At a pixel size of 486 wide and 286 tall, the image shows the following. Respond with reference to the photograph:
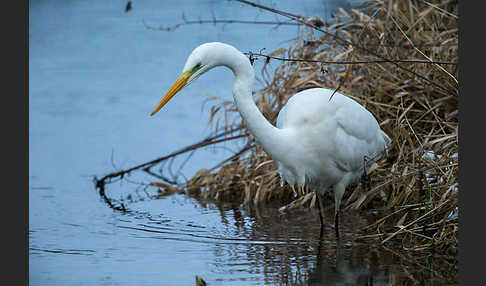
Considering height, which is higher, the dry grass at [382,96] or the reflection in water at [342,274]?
the dry grass at [382,96]

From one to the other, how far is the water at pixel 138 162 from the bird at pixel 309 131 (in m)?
0.30

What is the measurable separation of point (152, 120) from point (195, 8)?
10.5 ft

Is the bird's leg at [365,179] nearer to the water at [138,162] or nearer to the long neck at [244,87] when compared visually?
the water at [138,162]

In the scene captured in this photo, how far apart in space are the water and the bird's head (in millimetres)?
326

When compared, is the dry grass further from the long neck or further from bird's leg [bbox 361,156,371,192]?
the long neck

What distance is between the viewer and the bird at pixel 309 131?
346 cm

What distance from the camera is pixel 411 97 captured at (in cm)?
477

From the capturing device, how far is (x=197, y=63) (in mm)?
3373

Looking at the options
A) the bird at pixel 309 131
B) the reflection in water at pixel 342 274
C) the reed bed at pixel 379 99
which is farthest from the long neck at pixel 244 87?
the reed bed at pixel 379 99

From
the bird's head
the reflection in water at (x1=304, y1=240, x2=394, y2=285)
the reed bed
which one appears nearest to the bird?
the bird's head

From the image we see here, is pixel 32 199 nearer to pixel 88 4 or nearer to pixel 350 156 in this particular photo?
pixel 350 156

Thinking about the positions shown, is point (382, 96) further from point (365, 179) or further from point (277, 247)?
point (277, 247)

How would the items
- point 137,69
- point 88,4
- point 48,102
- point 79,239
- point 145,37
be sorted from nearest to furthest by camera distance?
point 79,239, point 48,102, point 137,69, point 145,37, point 88,4

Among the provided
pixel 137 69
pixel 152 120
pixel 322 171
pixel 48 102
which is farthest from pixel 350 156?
pixel 137 69
